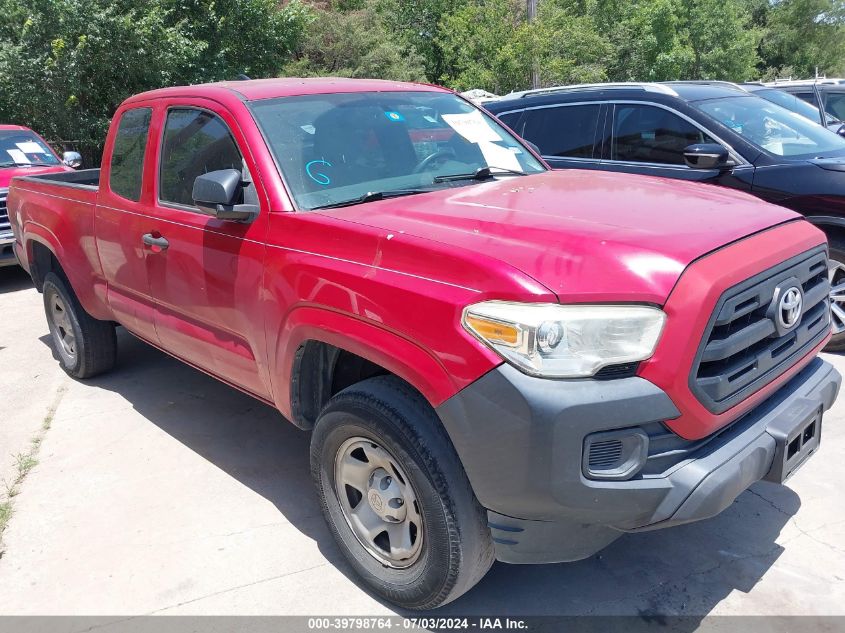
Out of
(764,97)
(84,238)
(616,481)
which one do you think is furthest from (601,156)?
(616,481)

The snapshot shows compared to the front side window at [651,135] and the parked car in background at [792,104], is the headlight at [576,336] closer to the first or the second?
the front side window at [651,135]

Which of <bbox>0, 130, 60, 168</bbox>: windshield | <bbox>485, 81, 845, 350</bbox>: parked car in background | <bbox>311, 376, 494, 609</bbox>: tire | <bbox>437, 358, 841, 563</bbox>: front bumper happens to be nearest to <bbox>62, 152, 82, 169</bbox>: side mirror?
<bbox>0, 130, 60, 168</bbox>: windshield

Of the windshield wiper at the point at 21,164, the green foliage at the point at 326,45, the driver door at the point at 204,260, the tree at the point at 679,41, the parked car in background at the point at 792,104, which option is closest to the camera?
the driver door at the point at 204,260

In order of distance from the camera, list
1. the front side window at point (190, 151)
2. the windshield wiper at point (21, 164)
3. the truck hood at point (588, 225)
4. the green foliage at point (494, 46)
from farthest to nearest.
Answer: the green foliage at point (494, 46) < the windshield wiper at point (21, 164) < the front side window at point (190, 151) < the truck hood at point (588, 225)

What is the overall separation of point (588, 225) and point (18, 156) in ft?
31.0

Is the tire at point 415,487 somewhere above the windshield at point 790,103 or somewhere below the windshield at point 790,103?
below

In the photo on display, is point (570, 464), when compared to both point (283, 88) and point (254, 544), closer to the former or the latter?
point (254, 544)

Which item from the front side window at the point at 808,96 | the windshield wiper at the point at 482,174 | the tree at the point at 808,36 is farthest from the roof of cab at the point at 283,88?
the tree at the point at 808,36

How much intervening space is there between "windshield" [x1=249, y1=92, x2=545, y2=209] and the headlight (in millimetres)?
1300

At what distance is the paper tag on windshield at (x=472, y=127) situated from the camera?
13.1ft

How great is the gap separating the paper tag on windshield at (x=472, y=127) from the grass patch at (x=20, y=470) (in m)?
3.03

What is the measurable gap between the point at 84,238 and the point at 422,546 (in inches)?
128

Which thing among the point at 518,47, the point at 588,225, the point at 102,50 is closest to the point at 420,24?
the point at 518,47

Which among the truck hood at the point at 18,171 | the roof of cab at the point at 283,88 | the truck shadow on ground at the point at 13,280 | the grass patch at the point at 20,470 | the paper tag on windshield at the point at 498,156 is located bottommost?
the truck shadow on ground at the point at 13,280
